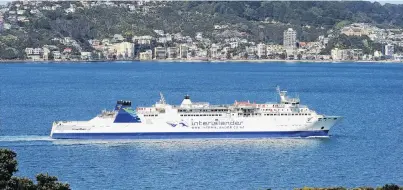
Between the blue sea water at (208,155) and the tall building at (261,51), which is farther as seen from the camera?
the tall building at (261,51)

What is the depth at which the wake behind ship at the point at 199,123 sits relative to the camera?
43750 mm

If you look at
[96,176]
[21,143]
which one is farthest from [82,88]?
[96,176]

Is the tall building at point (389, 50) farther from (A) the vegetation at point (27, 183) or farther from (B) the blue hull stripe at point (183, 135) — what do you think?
(A) the vegetation at point (27, 183)

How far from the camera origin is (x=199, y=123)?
4447cm

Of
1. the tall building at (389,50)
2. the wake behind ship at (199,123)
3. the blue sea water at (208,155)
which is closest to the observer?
the blue sea water at (208,155)

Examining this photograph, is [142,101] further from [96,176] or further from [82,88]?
[96,176]

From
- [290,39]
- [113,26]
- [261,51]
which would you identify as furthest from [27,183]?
[290,39]

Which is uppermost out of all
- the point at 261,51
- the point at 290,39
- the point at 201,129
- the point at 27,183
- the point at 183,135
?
the point at 27,183

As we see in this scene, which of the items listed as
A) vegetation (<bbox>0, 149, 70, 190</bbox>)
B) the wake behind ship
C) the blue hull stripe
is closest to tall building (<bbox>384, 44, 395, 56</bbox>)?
the wake behind ship

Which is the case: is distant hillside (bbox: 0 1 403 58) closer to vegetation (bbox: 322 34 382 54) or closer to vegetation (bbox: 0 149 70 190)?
vegetation (bbox: 322 34 382 54)

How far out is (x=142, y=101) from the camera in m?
66.9

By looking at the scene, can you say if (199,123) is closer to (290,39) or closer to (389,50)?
(290,39)

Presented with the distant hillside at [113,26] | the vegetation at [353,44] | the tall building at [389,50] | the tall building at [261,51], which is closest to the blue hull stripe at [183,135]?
the distant hillside at [113,26]

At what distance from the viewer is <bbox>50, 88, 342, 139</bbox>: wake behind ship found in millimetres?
43750
